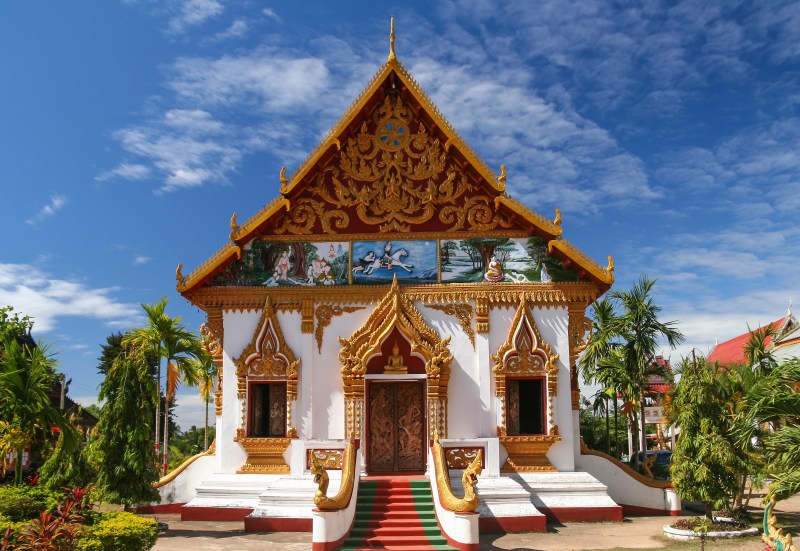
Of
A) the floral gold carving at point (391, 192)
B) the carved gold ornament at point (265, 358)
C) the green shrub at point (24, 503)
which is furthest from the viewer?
the floral gold carving at point (391, 192)

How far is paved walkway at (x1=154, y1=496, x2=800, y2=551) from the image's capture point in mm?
12344

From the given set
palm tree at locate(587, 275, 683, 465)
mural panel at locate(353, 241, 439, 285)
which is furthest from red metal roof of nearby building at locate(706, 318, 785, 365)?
mural panel at locate(353, 241, 439, 285)

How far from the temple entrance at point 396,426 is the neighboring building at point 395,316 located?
0.10ft

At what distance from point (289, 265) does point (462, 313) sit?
4138 mm

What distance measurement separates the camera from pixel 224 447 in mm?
16234

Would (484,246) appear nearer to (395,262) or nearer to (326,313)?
(395,262)

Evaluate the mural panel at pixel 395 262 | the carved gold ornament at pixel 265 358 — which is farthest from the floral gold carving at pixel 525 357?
the carved gold ornament at pixel 265 358

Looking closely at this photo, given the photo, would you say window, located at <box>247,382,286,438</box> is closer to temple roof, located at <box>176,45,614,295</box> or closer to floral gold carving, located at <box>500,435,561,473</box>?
→ temple roof, located at <box>176,45,614,295</box>

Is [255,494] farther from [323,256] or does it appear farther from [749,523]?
[749,523]

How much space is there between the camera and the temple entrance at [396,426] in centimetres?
1600

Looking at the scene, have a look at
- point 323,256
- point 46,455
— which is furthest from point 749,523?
point 46,455

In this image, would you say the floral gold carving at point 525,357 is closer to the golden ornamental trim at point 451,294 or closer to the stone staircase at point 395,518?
the golden ornamental trim at point 451,294

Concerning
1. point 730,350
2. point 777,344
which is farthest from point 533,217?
point 730,350

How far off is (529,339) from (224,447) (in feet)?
23.7
